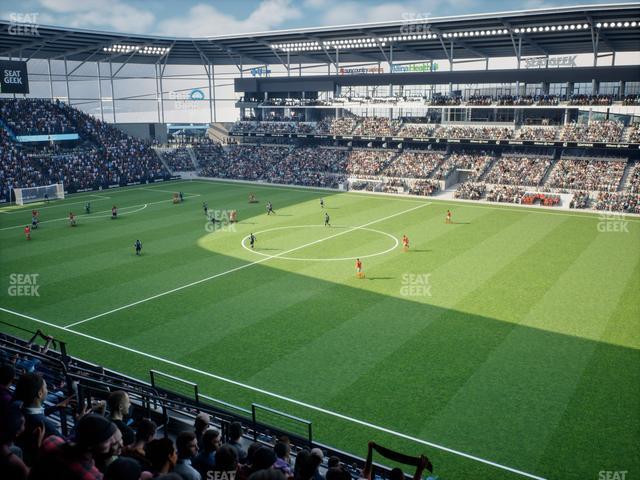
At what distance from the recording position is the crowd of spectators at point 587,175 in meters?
51.1

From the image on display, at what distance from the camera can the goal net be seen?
53.1 m

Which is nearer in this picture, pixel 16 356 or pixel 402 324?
pixel 16 356

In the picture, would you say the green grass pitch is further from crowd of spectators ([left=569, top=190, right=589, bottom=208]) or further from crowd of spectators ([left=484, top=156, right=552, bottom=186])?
crowd of spectators ([left=484, top=156, right=552, bottom=186])

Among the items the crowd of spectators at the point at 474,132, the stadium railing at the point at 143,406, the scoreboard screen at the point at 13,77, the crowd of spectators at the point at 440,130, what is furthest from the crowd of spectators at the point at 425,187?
the scoreboard screen at the point at 13,77

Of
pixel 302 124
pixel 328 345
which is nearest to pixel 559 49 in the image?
pixel 302 124

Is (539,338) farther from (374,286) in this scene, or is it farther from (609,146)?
(609,146)

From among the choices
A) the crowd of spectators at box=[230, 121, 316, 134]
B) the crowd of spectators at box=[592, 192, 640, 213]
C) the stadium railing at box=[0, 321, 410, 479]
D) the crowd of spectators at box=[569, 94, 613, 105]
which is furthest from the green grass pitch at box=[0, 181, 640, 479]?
the crowd of spectators at box=[230, 121, 316, 134]

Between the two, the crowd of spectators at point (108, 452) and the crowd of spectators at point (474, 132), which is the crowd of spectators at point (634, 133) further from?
the crowd of spectators at point (108, 452)

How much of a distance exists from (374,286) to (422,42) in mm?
48396

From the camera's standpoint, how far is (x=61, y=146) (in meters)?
66.8

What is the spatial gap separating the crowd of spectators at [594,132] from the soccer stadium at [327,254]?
0.29 m

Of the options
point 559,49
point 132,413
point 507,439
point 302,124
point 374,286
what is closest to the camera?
point 132,413

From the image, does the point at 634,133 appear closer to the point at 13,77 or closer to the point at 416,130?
the point at 416,130

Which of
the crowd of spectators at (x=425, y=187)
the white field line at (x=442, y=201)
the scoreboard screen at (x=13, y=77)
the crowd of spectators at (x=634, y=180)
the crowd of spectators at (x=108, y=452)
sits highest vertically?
the scoreboard screen at (x=13, y=77)
